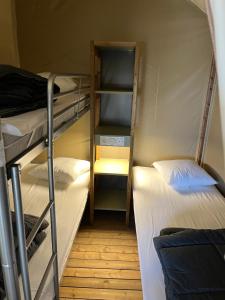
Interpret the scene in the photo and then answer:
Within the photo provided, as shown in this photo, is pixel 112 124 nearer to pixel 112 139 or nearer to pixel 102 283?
pixel 112 139

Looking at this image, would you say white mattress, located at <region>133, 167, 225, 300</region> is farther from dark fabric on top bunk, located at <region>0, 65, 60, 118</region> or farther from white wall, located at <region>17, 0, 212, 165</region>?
dark fabric on top bunk, located at <region>0, 65, 60, 118</region>

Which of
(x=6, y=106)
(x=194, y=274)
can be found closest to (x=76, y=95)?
(x=6, y=106)

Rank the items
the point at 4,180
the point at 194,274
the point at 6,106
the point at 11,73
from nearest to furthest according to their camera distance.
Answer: the point at 4,180 < the point at 6,106 < the point at 11,73 < the point at 194,274

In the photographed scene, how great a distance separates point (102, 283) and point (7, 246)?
55.2 inches

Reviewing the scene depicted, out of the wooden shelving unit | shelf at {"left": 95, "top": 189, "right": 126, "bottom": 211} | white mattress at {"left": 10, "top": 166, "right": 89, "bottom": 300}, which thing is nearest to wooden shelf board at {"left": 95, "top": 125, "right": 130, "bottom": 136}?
the wooden shelving unit

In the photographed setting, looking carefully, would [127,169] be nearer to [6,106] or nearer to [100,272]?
[100,272]

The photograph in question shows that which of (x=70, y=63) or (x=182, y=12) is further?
(x=70, y=63)

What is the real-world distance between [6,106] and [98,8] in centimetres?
194

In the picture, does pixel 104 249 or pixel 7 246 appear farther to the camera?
pixel 104 249

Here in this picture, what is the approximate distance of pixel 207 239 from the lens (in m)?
1.49

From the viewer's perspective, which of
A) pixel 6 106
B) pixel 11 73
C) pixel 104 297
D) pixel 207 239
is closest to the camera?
pixel 6 106

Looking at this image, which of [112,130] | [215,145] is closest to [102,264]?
[112,130]

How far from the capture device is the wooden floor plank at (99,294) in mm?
1850

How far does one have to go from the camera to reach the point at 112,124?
279 cm
